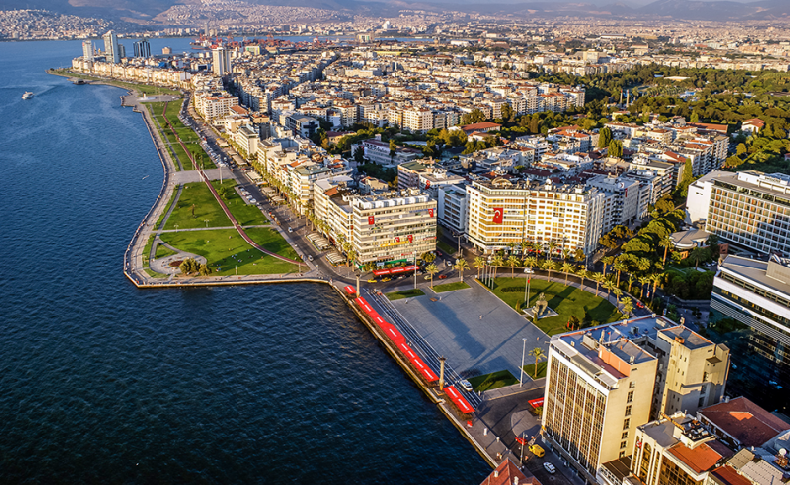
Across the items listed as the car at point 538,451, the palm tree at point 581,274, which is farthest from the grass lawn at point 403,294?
the car at point 538,451

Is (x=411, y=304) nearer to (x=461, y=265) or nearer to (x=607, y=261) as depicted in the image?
(x=461, y=265)

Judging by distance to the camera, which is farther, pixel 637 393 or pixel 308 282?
pixel 308 282

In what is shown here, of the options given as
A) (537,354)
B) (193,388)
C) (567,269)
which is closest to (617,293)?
(567,269)

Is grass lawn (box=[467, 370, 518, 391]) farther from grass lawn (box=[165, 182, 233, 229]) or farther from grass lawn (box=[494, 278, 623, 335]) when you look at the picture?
grass lawn (box=[165, 182, 233, 229])

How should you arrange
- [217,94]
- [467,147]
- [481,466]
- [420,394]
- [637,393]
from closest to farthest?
[637,393] < [481,466] < [420,394] < [467,147] < [217,94]

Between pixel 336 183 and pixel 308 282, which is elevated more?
pixel 336 183

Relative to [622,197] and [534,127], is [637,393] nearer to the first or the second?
[622,197]

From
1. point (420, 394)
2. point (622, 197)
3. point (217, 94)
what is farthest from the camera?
point (217, 94)

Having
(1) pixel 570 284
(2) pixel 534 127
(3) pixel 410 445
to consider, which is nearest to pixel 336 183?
(1) pixel 570 284
